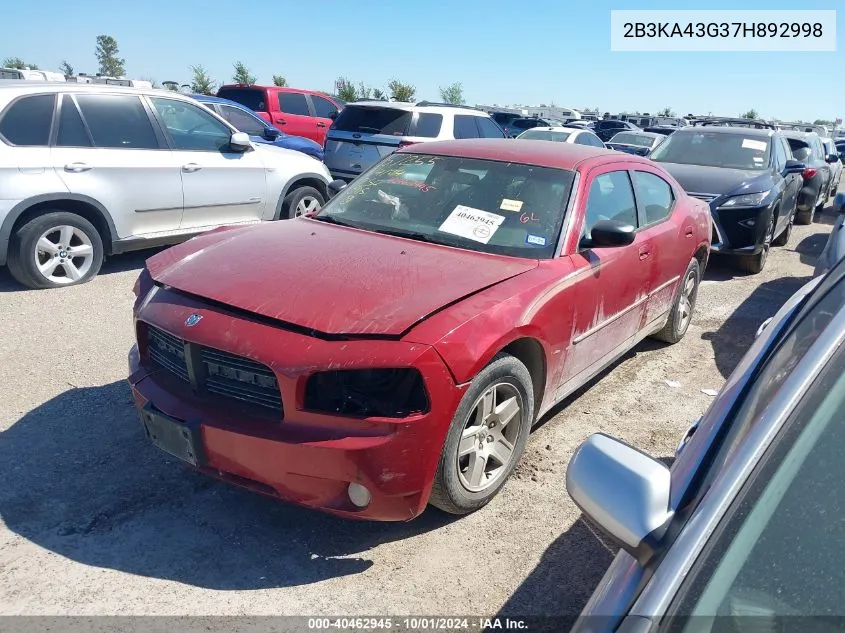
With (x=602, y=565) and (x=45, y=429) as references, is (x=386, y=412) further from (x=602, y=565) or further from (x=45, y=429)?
(x=45, y=429)

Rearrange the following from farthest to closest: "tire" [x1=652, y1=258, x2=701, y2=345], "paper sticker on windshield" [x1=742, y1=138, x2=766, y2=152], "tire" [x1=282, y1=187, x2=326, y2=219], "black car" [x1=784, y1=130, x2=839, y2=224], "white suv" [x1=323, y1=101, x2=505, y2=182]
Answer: "black car" [x1=784, y1=130, x2=839, y2=224]
"white suv" [x1=323, y1=101, x2=505, y2=182]
"paper sticker on windshield" [x1=742, y1=138, x2=766, y2=152]
"tire" [x1=282, y1=187, x2=326, y2=219]
"tire" [x1=652, y1=258, x2=701, y2=345]

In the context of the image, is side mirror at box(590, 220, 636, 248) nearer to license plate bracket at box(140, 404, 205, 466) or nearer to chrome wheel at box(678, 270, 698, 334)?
chrome wheel at box(678, 270, 698, 334)

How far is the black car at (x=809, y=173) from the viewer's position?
12.4 metres

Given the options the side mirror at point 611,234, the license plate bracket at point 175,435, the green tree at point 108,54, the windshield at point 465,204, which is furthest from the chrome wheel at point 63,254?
the green tree at point 108,54

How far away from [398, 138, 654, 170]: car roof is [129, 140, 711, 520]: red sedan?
2 centimetres

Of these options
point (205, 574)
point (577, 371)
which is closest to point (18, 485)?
point (205, 574)

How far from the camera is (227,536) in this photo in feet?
10.2

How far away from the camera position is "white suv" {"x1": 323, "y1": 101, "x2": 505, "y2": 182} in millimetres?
10258

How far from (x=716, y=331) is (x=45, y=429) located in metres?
A: 5.41

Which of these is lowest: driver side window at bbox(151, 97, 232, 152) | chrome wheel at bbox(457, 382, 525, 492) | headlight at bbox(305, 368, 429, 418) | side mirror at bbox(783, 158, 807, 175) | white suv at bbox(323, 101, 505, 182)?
chrome wheel at bbox(457, 382, 525, 492)

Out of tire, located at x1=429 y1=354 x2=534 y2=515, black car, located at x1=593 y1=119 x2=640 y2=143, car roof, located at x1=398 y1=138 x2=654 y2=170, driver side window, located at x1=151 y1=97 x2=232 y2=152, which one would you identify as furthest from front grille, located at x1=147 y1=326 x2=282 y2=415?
black car, located at x1=593 y1=119 x2=640 y2=143

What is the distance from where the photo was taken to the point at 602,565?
3066 mm

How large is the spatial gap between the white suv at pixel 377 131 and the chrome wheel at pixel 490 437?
24.2 feet

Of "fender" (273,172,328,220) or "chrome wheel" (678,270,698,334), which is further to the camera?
"fender" (273,172,328,220)
